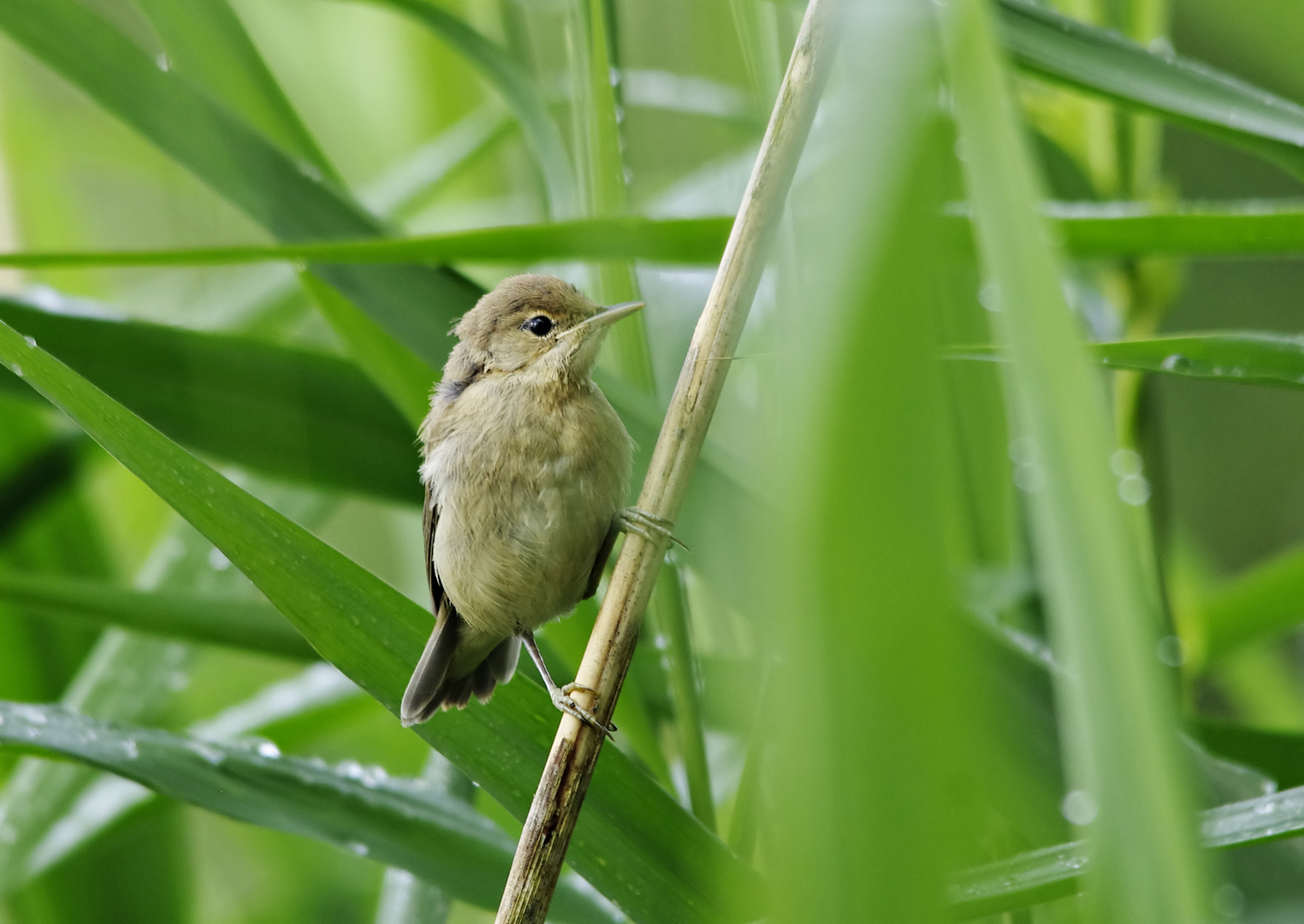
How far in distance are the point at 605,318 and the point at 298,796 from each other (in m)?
0.44

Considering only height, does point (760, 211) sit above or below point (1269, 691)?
below

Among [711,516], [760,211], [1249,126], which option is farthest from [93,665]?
[1249,126]

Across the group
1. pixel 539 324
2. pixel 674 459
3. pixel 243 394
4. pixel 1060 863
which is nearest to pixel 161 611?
pixel 243 394

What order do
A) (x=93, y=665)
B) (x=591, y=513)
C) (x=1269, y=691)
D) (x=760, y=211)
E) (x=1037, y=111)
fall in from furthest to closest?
(x=1269, y=691) → (x=1037, y=111) → (x=93, y=665) → (x=591, y=513) → (x=760, y=211)

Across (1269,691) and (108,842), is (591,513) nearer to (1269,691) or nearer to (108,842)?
(108,842)

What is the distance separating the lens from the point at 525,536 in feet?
2.95

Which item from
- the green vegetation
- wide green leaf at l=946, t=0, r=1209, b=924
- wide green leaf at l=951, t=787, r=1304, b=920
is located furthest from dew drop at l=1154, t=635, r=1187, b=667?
wide green leaf at l=946, t=0, r=1209, b=924

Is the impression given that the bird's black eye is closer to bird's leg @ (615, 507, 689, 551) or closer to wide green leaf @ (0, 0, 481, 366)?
wide green leaf @ (0, 0, 481, 366)

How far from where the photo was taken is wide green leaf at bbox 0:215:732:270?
0.67 metres

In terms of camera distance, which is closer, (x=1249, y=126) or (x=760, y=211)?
(x=760, y=211)

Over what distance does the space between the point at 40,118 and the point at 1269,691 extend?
2229 millimetres

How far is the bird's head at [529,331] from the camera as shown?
92 cm

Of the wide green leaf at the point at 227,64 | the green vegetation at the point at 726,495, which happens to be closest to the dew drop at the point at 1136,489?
the green vegetation at the point at 726,495

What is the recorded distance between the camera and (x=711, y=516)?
2.55ft
